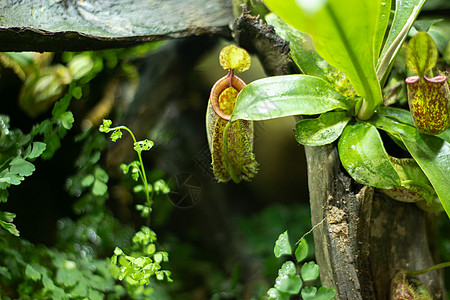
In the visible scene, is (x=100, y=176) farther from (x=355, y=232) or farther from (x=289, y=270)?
(x=355, y=232)

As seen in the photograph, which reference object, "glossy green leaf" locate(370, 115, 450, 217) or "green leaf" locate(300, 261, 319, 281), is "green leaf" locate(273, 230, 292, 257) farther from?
"glossy green leaf" locate(370, 115, 450, 217)

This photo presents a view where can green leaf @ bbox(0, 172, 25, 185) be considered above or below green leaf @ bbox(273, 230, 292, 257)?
above

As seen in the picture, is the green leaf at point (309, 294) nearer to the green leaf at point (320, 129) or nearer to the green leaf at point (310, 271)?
the green leaf at point (310, 271)

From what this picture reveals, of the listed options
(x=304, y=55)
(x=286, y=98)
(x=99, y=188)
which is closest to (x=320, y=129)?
(x=286, y=98)

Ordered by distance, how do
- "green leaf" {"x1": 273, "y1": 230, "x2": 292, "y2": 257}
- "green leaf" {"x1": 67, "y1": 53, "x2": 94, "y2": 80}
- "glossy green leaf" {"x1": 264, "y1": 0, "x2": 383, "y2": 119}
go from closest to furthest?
1. "glossy green leaf" {"x1": 264, "y1": 0, "x2": 383, "y2": 119}
2. "green leaf" {"x1": 273, "y1": 230, "x2": 292, "y2": 257}
3. "green leaf" {"x1": 67, "y1": 53, "x2": 94, "y2": 80}

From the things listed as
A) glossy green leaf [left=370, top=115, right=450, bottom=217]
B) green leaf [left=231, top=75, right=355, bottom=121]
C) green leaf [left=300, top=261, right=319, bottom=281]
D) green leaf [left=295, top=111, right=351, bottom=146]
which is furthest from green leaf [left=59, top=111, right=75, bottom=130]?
glossy green leaf [left=370, top=115, right=450, bottom=217]

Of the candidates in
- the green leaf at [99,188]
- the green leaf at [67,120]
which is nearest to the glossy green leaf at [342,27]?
the green leaf at [67,120]
